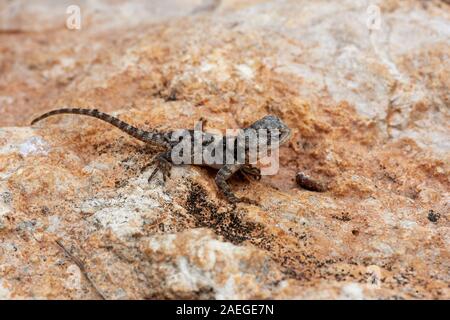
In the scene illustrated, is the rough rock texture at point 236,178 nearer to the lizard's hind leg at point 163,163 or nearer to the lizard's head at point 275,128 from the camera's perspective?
the lizard's hind leg at point 163,163

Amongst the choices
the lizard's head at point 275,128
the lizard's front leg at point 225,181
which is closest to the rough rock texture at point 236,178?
the lizard's front leg at point 225,181

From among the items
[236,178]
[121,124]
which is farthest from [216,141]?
[121,124]

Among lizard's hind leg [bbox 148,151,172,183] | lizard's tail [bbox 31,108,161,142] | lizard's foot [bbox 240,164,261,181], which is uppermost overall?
lizard's tail [bbox 31,108,161,142]

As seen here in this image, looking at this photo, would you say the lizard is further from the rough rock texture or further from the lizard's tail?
the rough rock texture

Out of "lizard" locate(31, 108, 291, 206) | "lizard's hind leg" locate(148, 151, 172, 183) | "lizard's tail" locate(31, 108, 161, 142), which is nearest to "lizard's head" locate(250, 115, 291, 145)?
"lizard" locate(31, 108, 291, 206)

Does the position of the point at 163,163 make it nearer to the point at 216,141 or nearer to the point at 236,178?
the point at 216,141

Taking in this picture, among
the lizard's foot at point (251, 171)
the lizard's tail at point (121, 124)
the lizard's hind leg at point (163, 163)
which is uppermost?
the lizard's tail at point (121, 124)

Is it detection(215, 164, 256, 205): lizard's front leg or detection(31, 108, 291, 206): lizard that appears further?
detection(31, 108, 291, 206): lizard
